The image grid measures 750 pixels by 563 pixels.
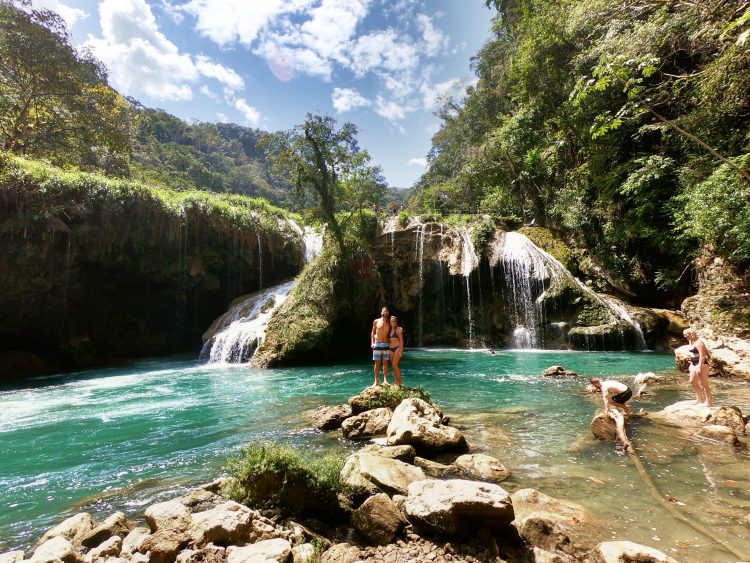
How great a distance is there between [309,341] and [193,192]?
10.7m

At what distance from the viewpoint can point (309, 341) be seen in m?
15.2

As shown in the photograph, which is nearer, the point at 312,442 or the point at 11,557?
the point at 11,557

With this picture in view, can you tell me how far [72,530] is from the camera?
3895 millimetres

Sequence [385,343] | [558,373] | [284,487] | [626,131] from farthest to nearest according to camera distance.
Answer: [626,131] < [558,373] < [385,343] < [284,487]

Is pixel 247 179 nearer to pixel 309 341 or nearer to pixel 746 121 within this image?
pixel 309 341

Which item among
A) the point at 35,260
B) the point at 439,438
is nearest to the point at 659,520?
the point at 439,438

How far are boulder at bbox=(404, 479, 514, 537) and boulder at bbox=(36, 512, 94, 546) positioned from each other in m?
3.15

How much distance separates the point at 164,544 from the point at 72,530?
4.67ft

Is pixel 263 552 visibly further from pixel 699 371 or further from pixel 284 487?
pixel 699 371

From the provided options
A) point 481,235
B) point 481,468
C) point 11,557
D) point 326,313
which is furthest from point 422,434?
point 481,235

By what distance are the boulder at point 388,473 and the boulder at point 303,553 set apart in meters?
1.10

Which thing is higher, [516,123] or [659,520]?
[516,123]

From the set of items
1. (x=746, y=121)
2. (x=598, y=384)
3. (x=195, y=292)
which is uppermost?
(x=746, y=121)

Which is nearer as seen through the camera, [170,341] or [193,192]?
[193,192]
